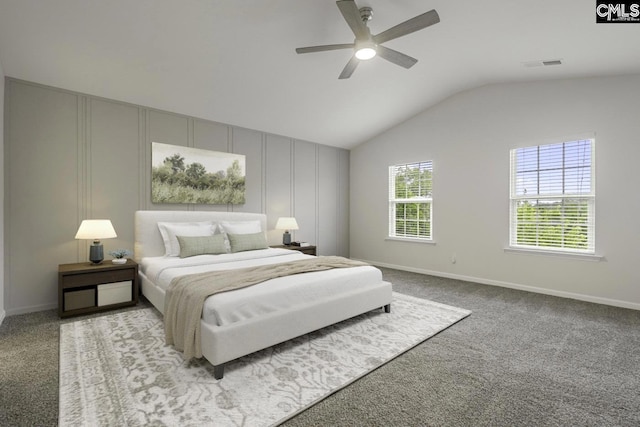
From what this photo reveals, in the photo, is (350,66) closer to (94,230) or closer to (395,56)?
(395,56)

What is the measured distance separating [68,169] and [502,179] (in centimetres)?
603

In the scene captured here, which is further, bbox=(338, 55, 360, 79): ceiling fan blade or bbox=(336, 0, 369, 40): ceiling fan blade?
bbox=(338, 55, 360, 79): ceiling fan blade

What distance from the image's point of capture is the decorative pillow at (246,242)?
436cm

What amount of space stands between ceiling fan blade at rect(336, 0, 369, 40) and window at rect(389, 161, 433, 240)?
342 centimetres

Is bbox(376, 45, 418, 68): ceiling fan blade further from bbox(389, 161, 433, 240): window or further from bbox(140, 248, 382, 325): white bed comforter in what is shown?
bbox(389, 161, 433, 240): window

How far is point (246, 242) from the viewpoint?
4445 millimetres

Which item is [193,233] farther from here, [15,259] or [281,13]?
[281,13]

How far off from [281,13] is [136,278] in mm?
3446

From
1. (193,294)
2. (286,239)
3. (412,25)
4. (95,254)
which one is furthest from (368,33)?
(95,254)

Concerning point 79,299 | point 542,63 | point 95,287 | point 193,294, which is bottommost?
point 79,299

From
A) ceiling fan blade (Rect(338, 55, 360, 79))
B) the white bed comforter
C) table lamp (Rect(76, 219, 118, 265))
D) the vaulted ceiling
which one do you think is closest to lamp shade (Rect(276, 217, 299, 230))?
the white bed comforter

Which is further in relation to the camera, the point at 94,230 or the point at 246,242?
the point at 246,242

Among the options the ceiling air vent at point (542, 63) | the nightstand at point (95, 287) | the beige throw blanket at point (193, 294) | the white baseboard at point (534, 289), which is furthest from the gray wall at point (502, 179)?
the nightstand at point (95, 287)

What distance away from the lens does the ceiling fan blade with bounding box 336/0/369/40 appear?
2363mm
